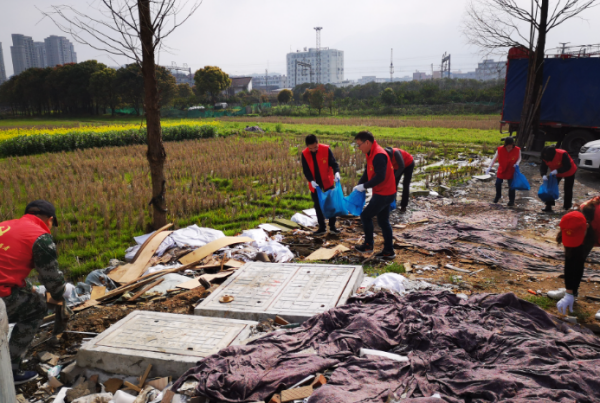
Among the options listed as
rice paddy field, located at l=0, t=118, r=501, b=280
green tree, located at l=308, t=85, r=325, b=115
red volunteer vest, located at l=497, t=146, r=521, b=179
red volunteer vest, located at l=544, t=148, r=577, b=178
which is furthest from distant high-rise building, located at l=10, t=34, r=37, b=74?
red volunteer vest, located at l=544, t=148, r=577, b=178

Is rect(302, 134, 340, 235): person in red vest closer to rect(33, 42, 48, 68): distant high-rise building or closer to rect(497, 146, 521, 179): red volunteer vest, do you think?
rect(497, 146, 521, 179): red volunteer vest

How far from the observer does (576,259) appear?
4230mm

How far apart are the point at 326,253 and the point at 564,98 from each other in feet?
44.1

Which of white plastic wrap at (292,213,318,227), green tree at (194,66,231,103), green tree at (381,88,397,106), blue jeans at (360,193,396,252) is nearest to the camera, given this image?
blue jeans at (360,193,396,252)

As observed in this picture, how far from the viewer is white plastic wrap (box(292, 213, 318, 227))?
8094mm

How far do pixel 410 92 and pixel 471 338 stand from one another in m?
49.4

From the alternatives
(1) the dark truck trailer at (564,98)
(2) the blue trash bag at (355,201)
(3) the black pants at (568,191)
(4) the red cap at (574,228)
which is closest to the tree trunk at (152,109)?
(2) the blue trash bag at (355,201)

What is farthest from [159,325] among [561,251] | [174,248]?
[561,251]

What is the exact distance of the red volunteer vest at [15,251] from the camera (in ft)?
10.8

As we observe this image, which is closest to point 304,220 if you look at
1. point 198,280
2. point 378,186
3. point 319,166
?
point 319,166

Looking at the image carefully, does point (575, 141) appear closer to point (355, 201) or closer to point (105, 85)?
point (355, 201)

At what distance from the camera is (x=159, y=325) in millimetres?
3990

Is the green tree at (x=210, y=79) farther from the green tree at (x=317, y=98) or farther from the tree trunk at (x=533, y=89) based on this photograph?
the tree trunk at (x=533, y=89)

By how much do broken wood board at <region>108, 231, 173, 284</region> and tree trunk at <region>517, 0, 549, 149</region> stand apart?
566 inches
